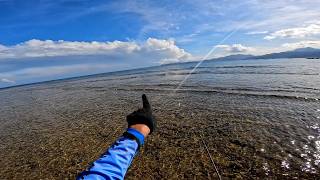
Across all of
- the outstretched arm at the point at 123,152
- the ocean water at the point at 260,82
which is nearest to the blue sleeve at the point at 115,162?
the outstretched arm at the point at 123,152

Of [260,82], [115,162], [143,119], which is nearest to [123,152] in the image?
[115,162]

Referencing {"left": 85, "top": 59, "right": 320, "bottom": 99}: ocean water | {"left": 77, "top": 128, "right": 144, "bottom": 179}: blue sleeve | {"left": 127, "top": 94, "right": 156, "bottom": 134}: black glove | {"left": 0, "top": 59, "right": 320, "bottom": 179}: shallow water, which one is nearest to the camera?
{"left": 77, "top": 128, "right": 144, "bottom": 179}: blue sleeve

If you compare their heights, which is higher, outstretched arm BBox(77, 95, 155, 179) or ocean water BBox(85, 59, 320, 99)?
outstretched arm BBox(77, 95, 155, 179)

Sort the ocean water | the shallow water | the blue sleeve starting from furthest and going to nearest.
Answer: the ocean water, the shallow water, the blue sleeve

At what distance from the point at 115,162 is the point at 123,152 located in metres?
0.25

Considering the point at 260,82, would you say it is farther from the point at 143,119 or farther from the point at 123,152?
the point at 123,152

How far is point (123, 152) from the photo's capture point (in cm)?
414

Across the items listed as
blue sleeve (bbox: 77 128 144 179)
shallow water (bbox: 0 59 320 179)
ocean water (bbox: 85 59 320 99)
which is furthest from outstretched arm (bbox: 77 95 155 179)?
ocean water (bbox: 85 59 320 99)

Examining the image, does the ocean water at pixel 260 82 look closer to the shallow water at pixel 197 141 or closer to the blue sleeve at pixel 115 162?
the shallow water at pixel 197 141

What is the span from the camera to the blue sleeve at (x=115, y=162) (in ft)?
12.4

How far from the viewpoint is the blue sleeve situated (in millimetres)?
3771

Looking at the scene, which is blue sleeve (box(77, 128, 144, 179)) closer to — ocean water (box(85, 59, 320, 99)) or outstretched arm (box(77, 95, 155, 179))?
outstretched arm (box(77, 95, 155, 179))

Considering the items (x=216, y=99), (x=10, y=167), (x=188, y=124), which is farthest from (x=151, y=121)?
(x=216, y=99)

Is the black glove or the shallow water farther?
the shallow water
